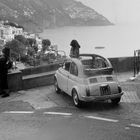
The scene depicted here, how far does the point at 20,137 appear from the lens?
270 inches

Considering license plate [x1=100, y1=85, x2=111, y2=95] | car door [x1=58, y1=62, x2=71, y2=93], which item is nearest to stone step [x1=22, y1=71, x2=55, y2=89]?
car door [x1=58, y1=62, x2=71, y2=93]

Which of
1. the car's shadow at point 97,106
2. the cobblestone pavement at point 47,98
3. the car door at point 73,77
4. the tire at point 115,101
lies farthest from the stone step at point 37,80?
the tire at point 115,101

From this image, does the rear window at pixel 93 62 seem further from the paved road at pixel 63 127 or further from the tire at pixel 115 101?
the paved road at pixel 63 127

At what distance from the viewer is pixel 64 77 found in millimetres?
10570

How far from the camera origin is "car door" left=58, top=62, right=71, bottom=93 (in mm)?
10413

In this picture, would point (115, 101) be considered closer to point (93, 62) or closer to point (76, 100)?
point (76, 100)

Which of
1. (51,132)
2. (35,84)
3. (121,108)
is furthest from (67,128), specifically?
(35,84)

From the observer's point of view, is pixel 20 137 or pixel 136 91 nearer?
pixel 20 137

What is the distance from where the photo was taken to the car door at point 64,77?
10413 mm

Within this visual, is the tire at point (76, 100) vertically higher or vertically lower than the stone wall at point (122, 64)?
lower

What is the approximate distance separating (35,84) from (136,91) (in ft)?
14.4

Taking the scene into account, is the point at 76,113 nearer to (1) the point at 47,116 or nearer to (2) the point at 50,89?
(1) the point at 47,116

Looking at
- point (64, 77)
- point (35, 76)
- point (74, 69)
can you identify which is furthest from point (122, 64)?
point (74, 69)

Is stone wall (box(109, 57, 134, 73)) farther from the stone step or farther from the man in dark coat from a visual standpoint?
the man in dark coat
